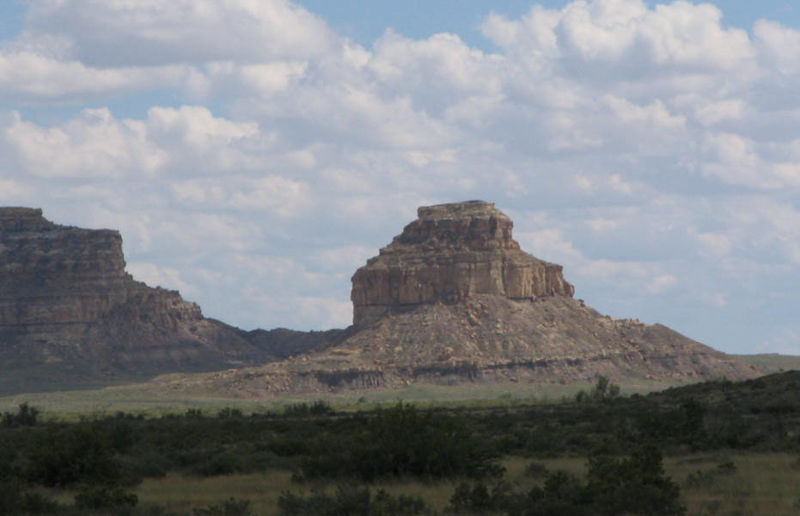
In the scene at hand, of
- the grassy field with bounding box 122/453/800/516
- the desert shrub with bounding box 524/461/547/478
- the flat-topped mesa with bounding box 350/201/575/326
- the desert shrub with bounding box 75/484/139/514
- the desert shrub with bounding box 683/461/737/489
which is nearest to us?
the grassy field with bounding box 122/453/800/516

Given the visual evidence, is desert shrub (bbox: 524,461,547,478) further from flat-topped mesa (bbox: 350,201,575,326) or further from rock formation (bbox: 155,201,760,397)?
flat-topped mesa (bbox: 350,201,575,326)

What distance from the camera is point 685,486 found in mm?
28531

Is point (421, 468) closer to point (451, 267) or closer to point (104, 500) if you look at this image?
point (104, 500)

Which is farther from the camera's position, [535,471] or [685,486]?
[535,471]

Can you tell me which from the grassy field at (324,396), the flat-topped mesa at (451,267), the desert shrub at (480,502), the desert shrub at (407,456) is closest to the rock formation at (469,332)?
the flat-topped mesa at (451,267)

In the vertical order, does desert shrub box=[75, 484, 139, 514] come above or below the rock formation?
below

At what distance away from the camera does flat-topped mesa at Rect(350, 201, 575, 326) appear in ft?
562

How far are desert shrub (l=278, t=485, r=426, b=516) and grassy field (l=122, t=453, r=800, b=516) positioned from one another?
59cm

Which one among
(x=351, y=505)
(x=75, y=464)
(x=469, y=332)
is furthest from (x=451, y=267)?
(x=351, y=505)

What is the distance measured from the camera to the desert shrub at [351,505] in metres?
24.5

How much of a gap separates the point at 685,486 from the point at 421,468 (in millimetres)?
6147

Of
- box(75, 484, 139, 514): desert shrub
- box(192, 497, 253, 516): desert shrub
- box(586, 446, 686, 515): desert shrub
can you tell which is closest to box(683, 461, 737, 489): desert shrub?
box(586, 446, 686, 515): desert shrub

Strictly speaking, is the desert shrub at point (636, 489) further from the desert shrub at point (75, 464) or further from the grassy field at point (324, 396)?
the grassy field at point (324, 396)

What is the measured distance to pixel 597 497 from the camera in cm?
2502
